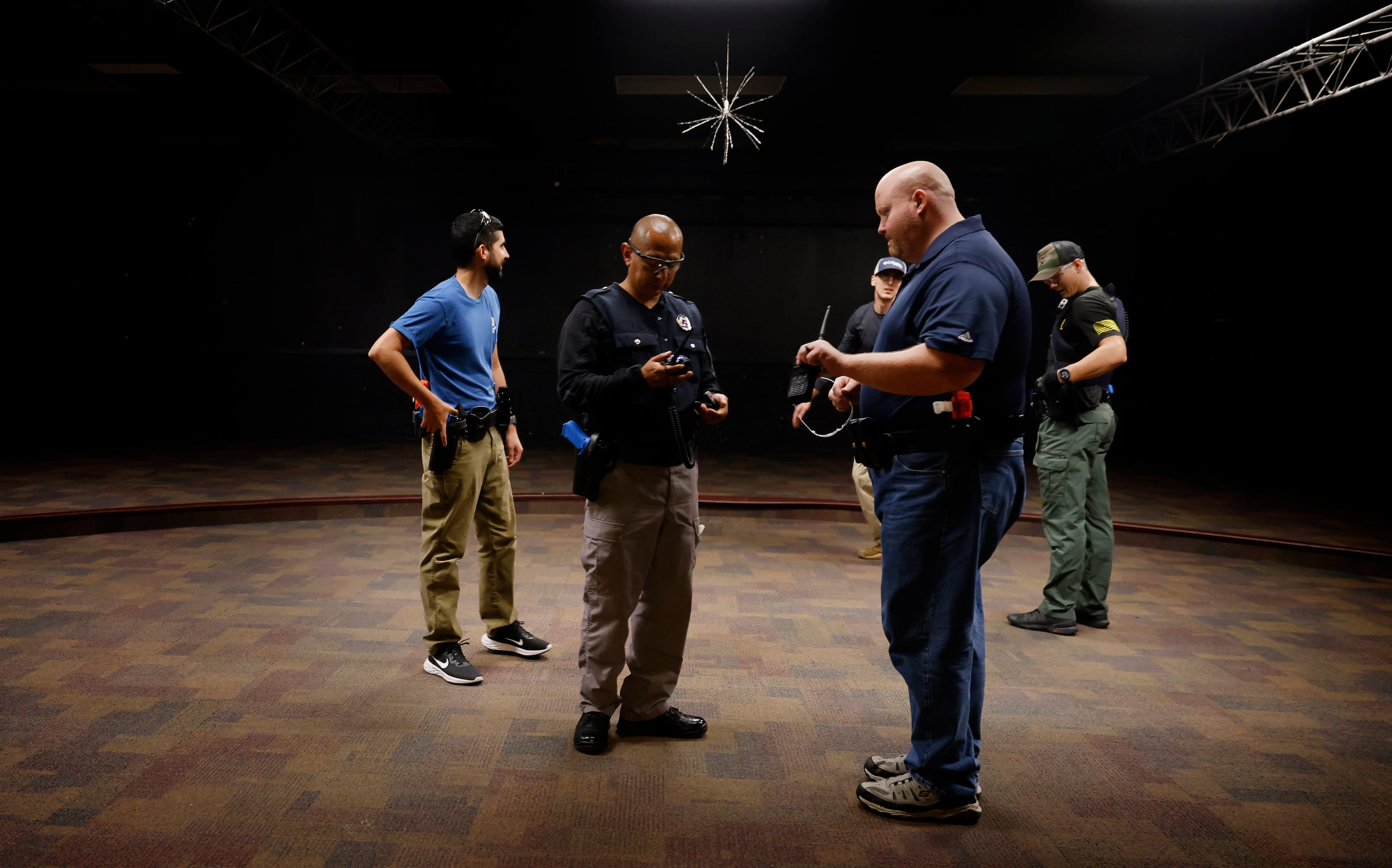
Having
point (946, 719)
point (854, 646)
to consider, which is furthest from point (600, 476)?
point (854, 646)

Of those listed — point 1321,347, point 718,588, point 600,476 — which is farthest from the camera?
point 1321,347

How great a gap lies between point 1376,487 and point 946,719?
26.8 feet

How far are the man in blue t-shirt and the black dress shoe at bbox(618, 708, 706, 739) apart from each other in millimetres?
623

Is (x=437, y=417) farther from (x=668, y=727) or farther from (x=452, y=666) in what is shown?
(x=668, y=727)

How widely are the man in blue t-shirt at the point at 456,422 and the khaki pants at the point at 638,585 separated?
61cm

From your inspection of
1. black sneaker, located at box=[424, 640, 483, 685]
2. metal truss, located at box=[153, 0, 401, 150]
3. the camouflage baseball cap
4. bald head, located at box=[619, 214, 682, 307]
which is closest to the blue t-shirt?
bald head, located at box=[619, 214, 682, 307]

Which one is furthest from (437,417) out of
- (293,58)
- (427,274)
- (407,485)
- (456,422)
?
(427,274)

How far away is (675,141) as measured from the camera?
9289 millimetres

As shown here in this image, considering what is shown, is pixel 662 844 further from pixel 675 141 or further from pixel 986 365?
pixel 675 141

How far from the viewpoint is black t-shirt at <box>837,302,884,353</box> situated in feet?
13.7

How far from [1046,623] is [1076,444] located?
2.50ft

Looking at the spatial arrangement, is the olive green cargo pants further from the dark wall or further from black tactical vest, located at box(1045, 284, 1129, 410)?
the dark wall

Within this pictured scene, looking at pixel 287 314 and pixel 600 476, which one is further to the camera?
pixel 287 314

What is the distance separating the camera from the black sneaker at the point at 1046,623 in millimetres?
3406
